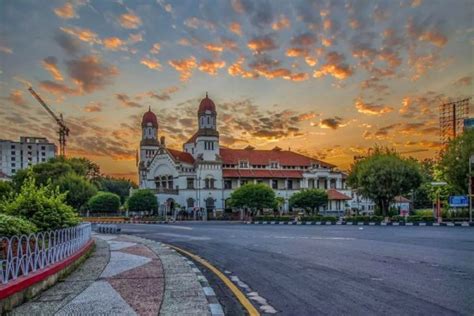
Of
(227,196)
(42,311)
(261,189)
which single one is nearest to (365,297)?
(42,311)

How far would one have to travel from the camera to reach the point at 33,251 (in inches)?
332

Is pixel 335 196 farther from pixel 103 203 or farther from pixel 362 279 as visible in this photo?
pixel 362 279

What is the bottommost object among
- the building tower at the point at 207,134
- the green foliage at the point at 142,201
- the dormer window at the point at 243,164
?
the green foliage at the point at 142,201

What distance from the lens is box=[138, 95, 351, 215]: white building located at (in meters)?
82.1

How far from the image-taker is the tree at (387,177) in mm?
46969

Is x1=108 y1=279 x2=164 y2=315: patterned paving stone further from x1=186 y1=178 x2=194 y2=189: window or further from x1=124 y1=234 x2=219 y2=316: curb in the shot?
x1=186 y1=178 x2=194 y2=189: window

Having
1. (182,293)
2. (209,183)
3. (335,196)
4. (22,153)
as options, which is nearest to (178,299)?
(182,293)

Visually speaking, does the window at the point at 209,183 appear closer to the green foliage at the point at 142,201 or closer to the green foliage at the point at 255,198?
the green foliage at the point at 142,201

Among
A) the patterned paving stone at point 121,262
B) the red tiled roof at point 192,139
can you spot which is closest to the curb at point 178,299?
the patterned paving stone at point 121,262

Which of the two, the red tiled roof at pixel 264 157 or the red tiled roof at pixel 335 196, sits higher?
the red tiled roof at pixel 264 157

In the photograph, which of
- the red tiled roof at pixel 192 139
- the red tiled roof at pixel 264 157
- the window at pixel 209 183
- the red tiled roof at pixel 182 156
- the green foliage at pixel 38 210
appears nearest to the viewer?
the green foliage at pixel 38 210

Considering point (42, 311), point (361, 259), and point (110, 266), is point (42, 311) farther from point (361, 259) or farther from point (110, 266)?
point (361, 259)

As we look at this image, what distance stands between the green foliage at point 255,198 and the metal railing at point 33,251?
58112 mm

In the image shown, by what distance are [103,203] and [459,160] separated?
5050 cm
